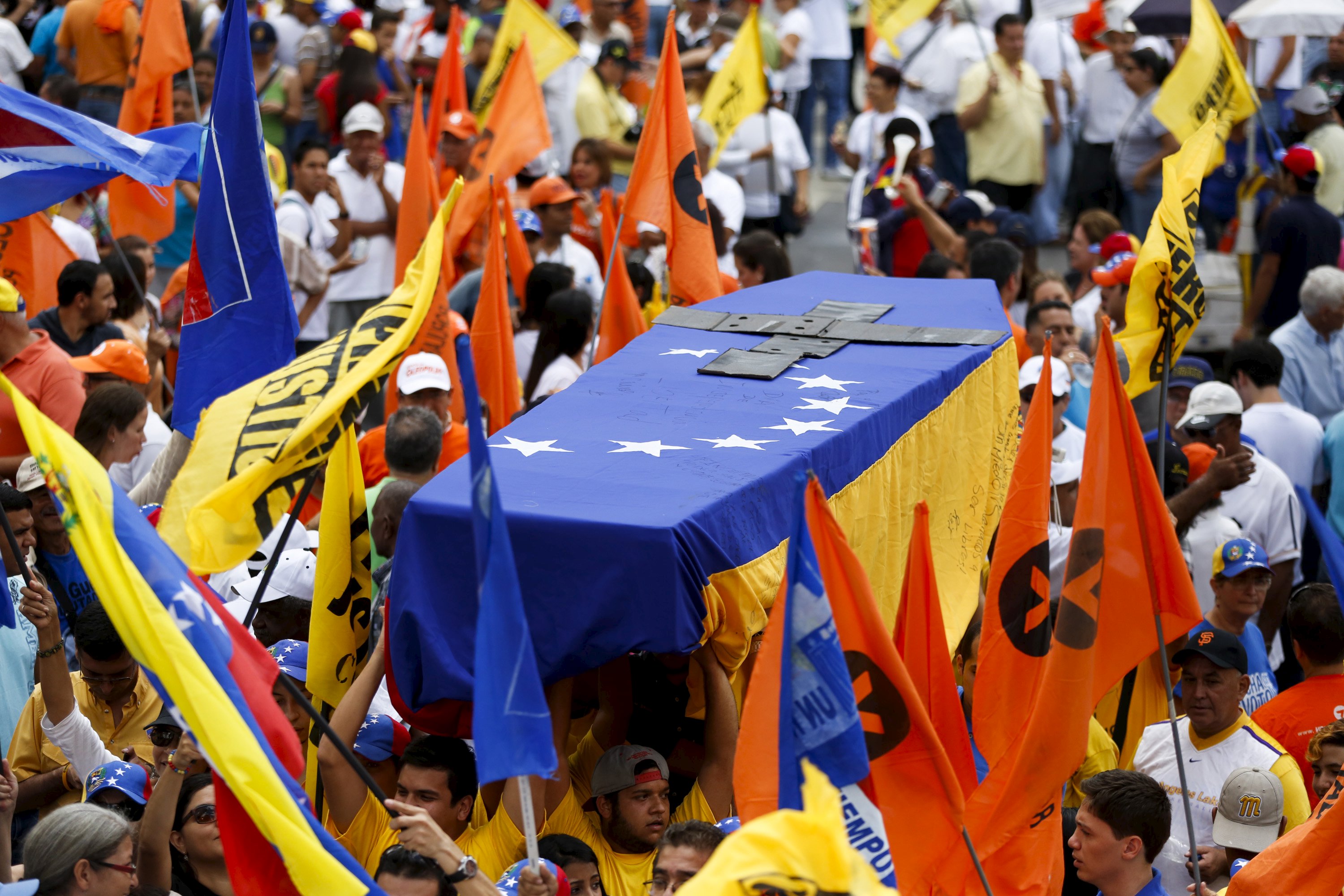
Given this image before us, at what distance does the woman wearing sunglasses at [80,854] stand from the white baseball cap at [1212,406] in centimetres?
499

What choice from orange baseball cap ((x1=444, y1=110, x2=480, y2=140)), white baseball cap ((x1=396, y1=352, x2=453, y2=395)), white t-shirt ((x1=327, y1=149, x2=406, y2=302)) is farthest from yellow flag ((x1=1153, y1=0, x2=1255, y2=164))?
white t-shirt ((x1=327, y1=149, x2=406, y2=302))

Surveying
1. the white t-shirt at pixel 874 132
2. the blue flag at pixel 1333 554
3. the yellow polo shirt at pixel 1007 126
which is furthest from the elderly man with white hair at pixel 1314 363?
the blue flag at pixel 1333 554

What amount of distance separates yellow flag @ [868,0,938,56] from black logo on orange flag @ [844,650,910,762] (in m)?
8.91

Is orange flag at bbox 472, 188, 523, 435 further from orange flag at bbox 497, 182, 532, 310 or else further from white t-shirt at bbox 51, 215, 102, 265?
white t-shirt at bbox 51, 215, 102, 265

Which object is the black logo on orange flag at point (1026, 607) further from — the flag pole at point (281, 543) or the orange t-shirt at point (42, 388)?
the orange t-shirt at point (42, 388)

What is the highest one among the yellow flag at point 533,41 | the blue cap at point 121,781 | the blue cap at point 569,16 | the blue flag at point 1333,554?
the yellow flag at point 533,41

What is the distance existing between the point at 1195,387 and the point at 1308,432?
2.67 feet

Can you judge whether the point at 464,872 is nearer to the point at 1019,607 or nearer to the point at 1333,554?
the point at 1019,607

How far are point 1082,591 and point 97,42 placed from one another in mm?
9092

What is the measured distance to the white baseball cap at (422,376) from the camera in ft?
23.3

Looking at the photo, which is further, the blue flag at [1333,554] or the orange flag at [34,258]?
the orange flag at [34,258]

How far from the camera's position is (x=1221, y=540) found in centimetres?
667

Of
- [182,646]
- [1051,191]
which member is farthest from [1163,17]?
[182,646]

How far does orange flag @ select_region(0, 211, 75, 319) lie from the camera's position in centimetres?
723
